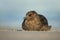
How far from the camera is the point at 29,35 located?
3.42 feet

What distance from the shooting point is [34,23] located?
1086 mm

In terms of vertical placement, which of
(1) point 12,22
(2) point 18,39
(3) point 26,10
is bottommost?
(2) point 18,39

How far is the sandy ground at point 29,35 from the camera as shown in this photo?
1040 mm

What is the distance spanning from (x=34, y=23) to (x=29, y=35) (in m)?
0.11

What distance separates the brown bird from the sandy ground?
55 millimetres

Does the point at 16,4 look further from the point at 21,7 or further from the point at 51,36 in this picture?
the point at 51,36

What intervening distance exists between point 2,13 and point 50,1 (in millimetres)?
435

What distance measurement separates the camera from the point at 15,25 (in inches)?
46.5

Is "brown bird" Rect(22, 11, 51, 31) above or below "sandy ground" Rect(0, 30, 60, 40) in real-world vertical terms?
above

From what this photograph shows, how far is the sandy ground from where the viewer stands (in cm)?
104

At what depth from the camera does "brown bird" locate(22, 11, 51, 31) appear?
1.09 meters

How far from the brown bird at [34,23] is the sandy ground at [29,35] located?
0.18 ft

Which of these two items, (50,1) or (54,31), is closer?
(54,31)

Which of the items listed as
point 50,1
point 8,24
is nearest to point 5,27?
point 8,24
